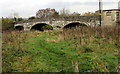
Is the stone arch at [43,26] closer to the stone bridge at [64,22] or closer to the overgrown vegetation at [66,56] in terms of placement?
the stone bridge at [64,22]

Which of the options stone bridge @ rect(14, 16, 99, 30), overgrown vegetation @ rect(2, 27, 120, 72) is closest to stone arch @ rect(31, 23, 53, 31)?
stone bridge @ rect(14, 16, 99, 30)

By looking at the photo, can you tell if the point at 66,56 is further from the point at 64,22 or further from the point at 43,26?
the point at 43,26

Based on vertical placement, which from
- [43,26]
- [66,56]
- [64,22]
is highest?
[64,22]

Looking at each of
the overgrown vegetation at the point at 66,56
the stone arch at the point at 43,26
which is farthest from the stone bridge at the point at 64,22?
the overgrown vegetation at the point at 66,56

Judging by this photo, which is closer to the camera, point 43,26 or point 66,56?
point 66,56

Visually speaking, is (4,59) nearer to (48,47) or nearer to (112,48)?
(48,47)

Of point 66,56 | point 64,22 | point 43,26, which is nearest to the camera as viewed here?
point 66,56

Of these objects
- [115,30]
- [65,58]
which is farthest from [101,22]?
[65,58]

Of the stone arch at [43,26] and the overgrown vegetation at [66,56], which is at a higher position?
the stone arch at [43,26]

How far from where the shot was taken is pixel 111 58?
1027cm

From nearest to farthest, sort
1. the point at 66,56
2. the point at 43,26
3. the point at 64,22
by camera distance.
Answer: the point at 66,56 → the point at 64,22 → the point at 43,26

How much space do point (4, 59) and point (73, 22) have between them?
1806 centimetres

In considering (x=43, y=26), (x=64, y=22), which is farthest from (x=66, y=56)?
(x=43, y=26)

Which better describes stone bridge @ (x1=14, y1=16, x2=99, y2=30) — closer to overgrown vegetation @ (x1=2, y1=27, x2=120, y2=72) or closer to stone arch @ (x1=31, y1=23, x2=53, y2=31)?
stone arch @ (x1=31, y1=23, x2=53, y2=31)
